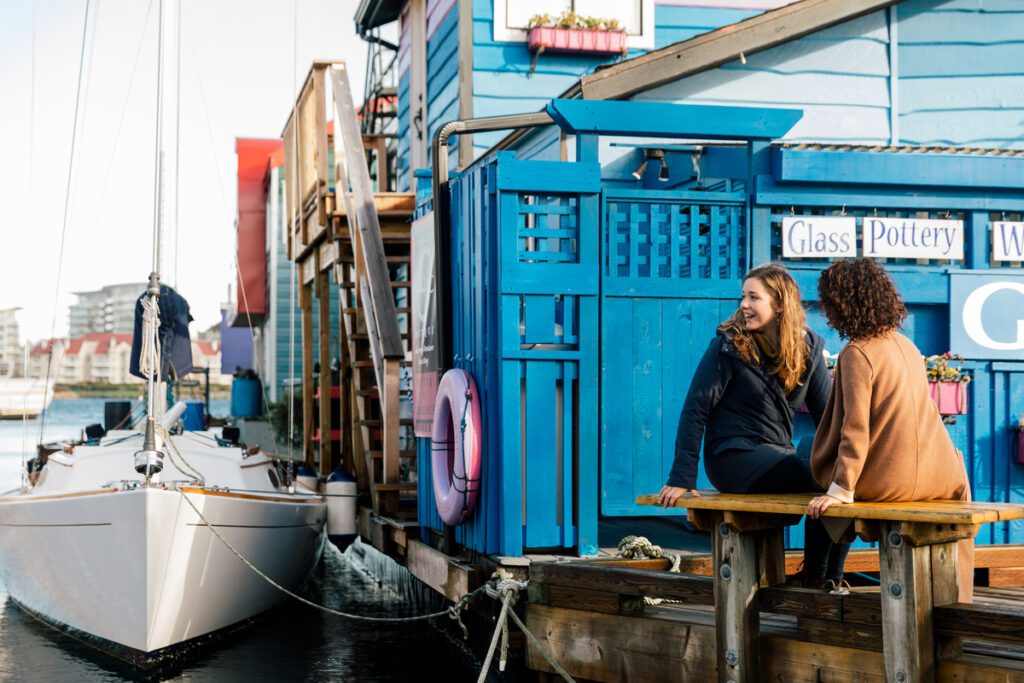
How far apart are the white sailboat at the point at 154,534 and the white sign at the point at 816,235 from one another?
463 cm

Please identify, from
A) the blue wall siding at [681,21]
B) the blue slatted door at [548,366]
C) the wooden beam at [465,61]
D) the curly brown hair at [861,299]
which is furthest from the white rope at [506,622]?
the blue wall siding at [681,21]

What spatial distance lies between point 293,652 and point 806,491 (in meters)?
6.25

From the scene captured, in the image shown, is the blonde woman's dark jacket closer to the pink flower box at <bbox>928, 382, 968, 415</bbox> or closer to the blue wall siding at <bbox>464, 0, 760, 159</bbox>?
the pink flower box at <bbox>928, 382, 968, 415</bbox>

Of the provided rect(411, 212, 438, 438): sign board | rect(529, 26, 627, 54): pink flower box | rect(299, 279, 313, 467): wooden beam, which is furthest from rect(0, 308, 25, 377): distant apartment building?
rect(529, 26, 627, 54): pink flower box

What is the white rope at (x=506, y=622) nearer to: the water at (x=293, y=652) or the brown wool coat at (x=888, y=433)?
the brown wool coat at (x=888, y=433)

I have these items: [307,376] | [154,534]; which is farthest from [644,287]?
[307,376]

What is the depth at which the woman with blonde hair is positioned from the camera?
219 inches

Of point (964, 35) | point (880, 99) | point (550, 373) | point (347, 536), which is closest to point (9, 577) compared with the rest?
point (347, 536)

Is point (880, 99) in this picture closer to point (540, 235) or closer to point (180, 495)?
point (540, 235)

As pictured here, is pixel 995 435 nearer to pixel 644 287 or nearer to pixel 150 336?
pixel 644 287

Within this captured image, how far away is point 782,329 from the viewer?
18.6 ft

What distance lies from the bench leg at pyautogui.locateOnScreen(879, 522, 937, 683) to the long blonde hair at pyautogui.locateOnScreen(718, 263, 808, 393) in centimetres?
120

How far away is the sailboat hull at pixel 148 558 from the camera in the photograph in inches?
370

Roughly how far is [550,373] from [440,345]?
1.35m
